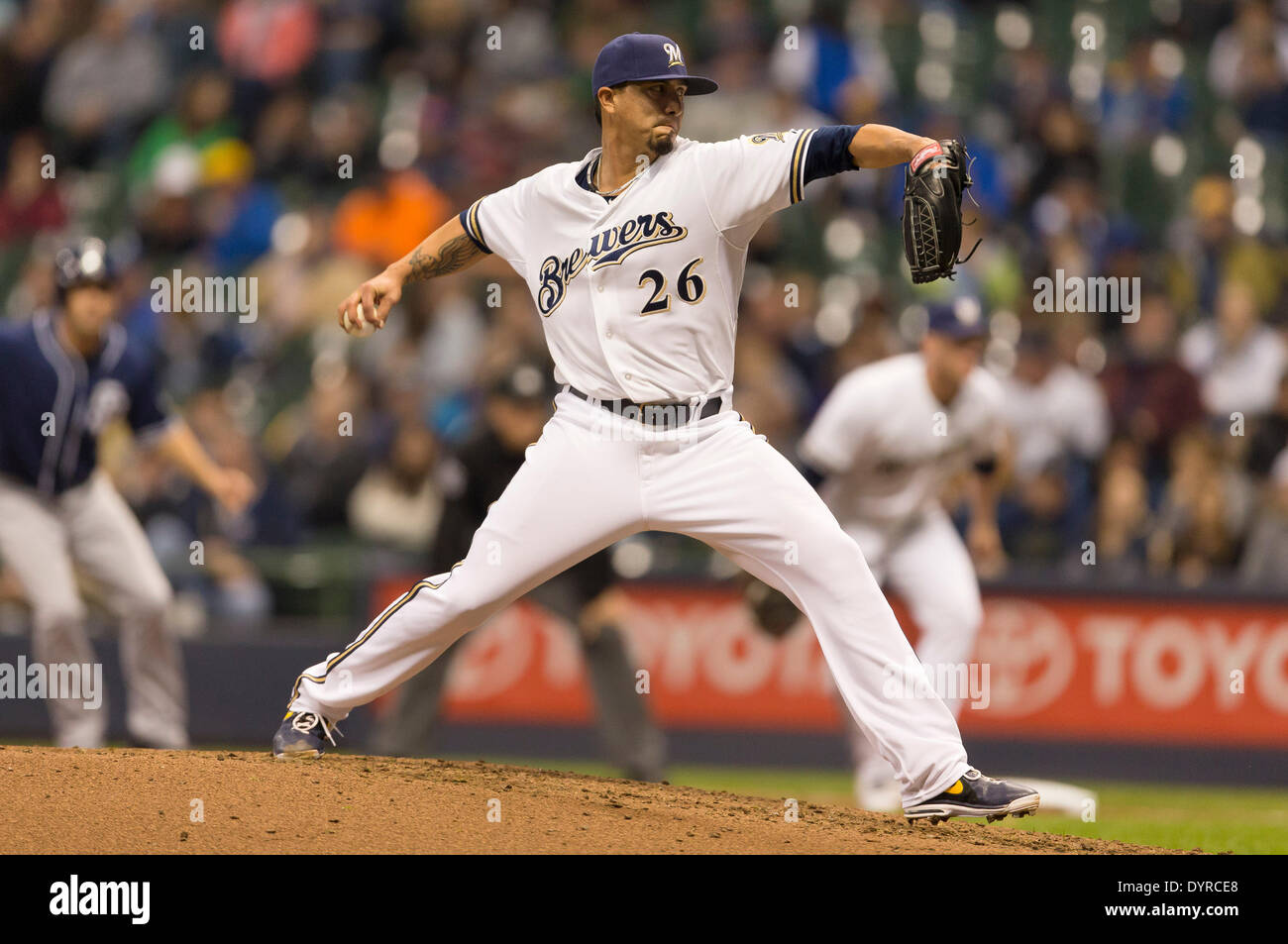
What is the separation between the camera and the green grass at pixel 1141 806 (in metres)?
7.47

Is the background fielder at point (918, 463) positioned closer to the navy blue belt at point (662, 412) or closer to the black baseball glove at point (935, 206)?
the navy blue belt at point (662, 412)

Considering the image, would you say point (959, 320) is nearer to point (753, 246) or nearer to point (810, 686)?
point (810, 686)

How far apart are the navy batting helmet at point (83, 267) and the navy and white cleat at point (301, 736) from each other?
3.44 metres

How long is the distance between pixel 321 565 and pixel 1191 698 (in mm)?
5624

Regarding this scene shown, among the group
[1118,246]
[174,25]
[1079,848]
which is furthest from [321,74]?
[1079,848]

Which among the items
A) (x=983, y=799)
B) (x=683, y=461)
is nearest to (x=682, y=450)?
(x=683, y=461)

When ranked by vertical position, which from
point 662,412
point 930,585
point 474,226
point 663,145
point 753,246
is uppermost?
point 753,246

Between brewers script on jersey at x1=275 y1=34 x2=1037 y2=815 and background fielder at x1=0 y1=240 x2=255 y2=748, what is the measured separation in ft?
10.6

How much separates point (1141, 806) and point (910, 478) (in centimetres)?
237

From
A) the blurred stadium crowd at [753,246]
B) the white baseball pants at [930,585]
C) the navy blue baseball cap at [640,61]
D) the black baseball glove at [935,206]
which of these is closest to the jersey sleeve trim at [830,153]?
the black baseball glove at [935,206]

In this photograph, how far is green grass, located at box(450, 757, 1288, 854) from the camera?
7.47 m

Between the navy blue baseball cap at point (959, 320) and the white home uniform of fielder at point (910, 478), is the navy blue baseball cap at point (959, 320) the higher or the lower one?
the higher one

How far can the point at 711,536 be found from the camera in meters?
5.81

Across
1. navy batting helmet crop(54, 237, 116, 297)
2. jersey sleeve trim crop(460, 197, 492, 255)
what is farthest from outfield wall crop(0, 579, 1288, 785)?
jersey sleeve trim crop(460, 197, 492, 255)
